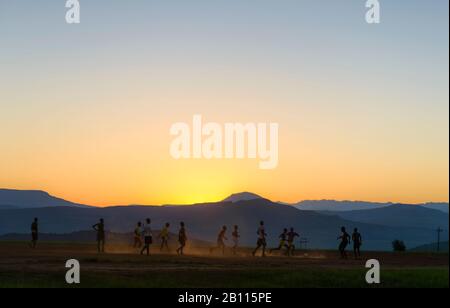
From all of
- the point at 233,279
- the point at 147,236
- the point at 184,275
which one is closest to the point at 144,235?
the point at 147,236

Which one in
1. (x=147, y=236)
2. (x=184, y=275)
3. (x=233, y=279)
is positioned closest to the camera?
(x=233, y=279)

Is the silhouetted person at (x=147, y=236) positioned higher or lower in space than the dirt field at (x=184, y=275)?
higher

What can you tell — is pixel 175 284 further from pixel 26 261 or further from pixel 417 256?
pixel 417 256

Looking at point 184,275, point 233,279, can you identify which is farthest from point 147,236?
point 233,279

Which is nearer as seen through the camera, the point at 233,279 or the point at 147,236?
the point at 233,279

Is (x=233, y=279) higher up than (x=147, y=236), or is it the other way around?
(x=147, y=236)

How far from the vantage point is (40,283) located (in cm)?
2527

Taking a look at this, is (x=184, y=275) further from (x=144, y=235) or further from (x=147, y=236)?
(x=144, y=235)

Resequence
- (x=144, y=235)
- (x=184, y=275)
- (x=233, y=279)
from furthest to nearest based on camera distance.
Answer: (x=144, y=235) → (x=184, y=275) → (x=233, y=279)

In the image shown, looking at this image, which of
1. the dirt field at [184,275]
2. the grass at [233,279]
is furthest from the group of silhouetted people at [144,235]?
the grass at [233,279]

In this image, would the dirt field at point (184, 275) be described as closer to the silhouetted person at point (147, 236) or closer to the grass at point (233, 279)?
the grass at point (233, 279)

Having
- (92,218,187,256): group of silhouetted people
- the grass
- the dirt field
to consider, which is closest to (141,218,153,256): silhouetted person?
(92,218,187,256): group of silhouetted people
